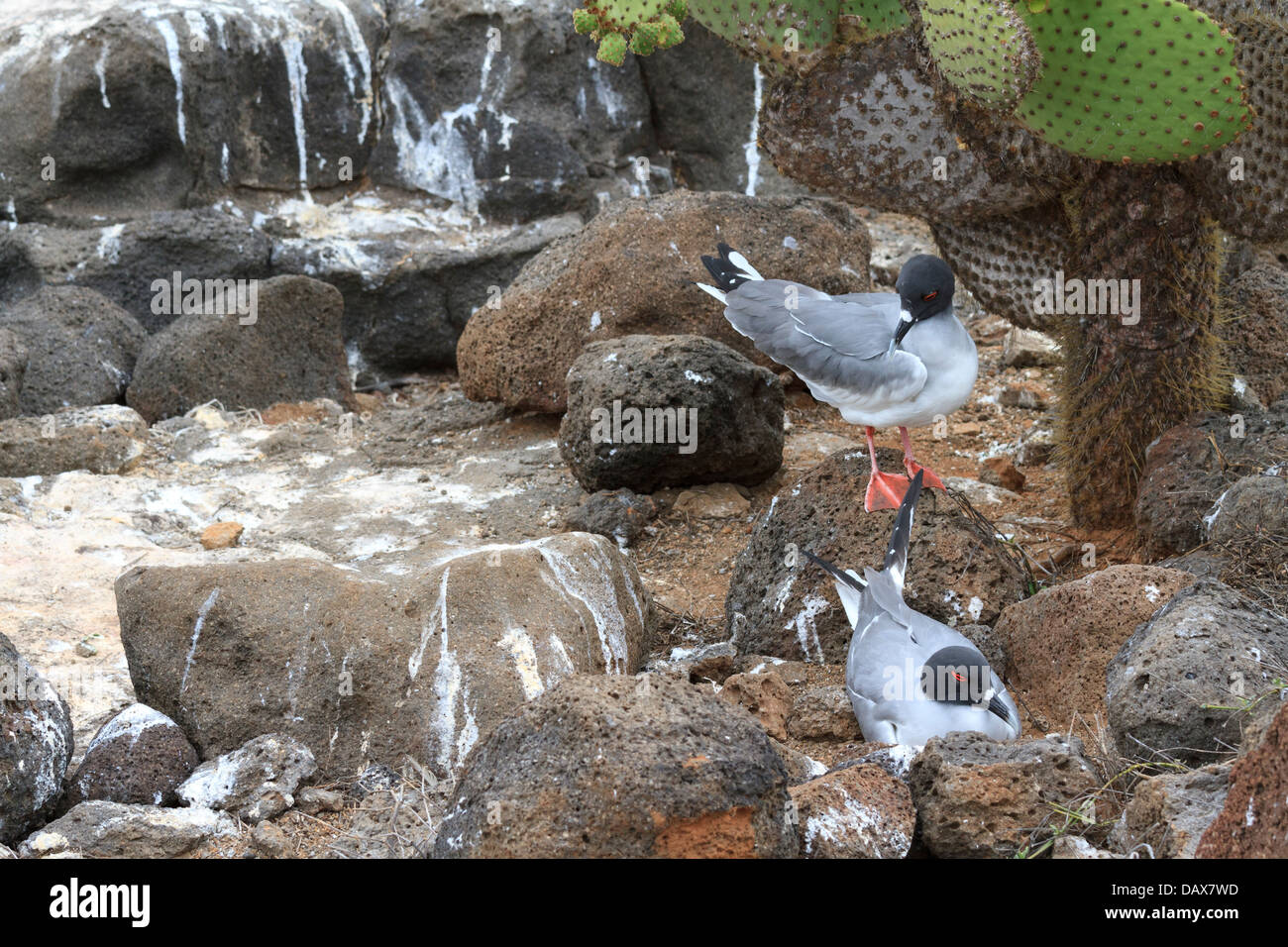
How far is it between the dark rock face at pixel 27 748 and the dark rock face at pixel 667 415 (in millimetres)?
3052

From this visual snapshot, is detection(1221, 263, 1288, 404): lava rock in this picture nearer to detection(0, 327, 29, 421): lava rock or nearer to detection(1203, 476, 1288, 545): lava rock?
detection(1203, 476, 1288, 545): lava rock

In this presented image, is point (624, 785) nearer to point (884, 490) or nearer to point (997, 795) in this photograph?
point (997, 795)

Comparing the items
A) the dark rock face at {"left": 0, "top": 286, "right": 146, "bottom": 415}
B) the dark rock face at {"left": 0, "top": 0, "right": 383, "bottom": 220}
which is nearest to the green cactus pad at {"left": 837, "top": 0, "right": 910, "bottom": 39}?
the dark rock face at {"left": 0, "top": 286, "right": 146, "bottom": 415}

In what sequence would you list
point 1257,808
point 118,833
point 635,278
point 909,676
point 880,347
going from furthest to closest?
point 635,278, point 880,347, point 909,676, point 118,833, point 1257,808

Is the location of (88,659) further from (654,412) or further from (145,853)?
(654,412)

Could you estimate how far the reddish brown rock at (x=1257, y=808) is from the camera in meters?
2.32

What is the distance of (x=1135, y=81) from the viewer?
14.1ft

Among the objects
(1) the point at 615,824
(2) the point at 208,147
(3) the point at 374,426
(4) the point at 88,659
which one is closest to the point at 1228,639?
(1) the point at 615,824

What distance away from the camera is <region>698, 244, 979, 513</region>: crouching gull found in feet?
13.9

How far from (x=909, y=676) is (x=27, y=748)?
7.81 feet

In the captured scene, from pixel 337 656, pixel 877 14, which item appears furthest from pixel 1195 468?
pixel 337 656

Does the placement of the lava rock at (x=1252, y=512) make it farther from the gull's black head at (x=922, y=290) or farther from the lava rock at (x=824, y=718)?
the lava rock at (x=824, y=718)

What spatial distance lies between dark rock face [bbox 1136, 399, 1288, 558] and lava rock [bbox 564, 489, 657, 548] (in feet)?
7.34

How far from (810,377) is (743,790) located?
92.9 inches
